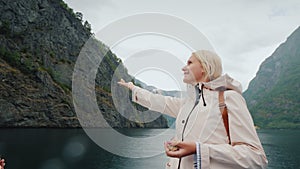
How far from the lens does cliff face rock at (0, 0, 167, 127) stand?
66312mm

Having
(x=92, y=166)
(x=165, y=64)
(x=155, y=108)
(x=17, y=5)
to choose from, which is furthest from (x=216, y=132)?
(x=17, y=5)

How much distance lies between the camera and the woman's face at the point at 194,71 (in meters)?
1.93

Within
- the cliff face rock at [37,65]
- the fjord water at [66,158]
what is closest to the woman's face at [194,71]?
the fjord water at [66,158]

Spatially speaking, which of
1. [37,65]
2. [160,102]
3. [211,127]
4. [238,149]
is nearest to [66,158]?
[160,102]

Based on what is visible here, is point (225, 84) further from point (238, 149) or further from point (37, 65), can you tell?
point (37, 65)

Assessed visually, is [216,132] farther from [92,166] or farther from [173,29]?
[92,166]

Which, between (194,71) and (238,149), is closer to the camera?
(238,149)

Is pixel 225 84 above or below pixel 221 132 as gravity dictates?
above

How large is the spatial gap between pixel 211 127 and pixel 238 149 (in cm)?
20

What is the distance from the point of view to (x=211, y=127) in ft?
5.53

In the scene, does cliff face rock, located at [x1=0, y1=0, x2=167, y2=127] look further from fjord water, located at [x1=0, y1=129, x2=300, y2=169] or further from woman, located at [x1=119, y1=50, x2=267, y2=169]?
woman, located at [x1=119, y1=50, x2=267, y2=169]

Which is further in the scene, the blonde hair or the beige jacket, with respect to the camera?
the blonde hair

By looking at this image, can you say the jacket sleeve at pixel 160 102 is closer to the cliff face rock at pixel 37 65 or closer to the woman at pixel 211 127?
the woman at pixel 211 127

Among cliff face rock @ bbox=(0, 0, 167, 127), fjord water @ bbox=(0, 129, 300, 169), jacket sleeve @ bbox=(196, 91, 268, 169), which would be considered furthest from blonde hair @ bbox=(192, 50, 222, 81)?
cliff face rock @ bbox=(0, 0, 167, 127)
